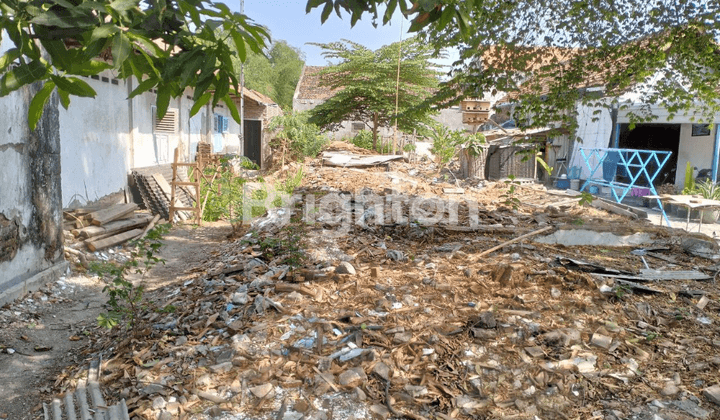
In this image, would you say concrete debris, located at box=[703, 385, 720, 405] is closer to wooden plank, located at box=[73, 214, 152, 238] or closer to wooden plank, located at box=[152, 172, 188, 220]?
wooden plank, located at box=[73, 214, 152, 238]

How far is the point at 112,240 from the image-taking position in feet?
26.8

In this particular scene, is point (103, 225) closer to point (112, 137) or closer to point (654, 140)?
point (112, 137)

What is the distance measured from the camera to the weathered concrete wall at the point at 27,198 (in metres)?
5.48

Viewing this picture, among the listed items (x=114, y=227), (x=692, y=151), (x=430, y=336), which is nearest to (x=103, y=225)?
(x=114, y=227)

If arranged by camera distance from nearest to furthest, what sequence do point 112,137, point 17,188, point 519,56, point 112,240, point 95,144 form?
point 17,188
point 519,56
point 112,240
point 95,144
point 112,137

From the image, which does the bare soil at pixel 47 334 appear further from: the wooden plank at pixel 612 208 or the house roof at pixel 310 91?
the house roof at pixel 310 91

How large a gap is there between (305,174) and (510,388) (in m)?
10.3

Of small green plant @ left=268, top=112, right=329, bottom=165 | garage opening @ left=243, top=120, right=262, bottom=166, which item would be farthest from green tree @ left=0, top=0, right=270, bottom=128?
garage opening @ left=243, top=120, right=262, bottom=166

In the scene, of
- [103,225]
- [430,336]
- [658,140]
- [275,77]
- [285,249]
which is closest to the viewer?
[430,336]

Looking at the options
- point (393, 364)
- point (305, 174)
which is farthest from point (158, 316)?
point (305, 174)

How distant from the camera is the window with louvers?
13.0m

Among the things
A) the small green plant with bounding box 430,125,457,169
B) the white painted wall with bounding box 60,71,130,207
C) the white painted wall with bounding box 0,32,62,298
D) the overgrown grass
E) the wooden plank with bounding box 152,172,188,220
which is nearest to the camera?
the white painted wall with bounding box 0,32,62,298

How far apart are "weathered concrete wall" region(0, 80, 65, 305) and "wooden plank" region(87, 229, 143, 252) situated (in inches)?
45.5

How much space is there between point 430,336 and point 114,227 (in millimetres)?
6449
